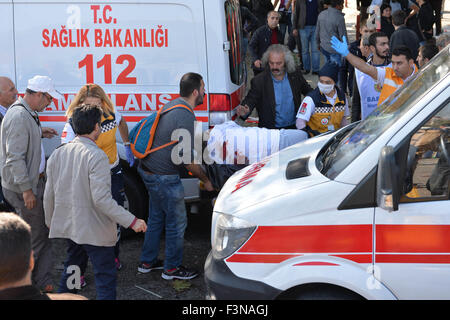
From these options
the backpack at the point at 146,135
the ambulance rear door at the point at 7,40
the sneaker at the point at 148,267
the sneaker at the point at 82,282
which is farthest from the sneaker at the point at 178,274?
the ambulance rear door at the point at 7,40

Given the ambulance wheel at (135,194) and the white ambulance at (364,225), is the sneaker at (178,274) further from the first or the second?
the white ambulance at (364,225)

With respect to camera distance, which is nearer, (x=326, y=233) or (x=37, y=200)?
(x=326, y=233)

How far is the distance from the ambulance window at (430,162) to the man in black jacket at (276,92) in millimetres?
2993

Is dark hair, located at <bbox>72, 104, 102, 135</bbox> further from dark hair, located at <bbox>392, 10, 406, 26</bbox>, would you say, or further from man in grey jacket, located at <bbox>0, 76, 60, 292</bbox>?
dark hair, located at <bbox>392, 10, 406, 26</bbox>

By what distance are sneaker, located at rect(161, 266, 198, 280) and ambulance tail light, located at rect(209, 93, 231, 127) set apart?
137 cm

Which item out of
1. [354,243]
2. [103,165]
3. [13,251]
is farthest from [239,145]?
[13,251]

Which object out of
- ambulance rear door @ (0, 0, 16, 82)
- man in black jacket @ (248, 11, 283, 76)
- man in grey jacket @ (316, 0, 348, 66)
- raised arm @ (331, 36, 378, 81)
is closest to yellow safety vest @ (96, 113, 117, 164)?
ambulance rear door @ (0, 0, 16, 82)

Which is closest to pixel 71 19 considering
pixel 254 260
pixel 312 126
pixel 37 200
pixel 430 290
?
pixel 37 200

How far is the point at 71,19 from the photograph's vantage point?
5668mm

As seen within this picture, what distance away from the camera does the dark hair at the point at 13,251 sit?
2287 millimetres

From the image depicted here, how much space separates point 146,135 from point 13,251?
293 centimetres

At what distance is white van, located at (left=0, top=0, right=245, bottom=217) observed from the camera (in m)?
5.66
